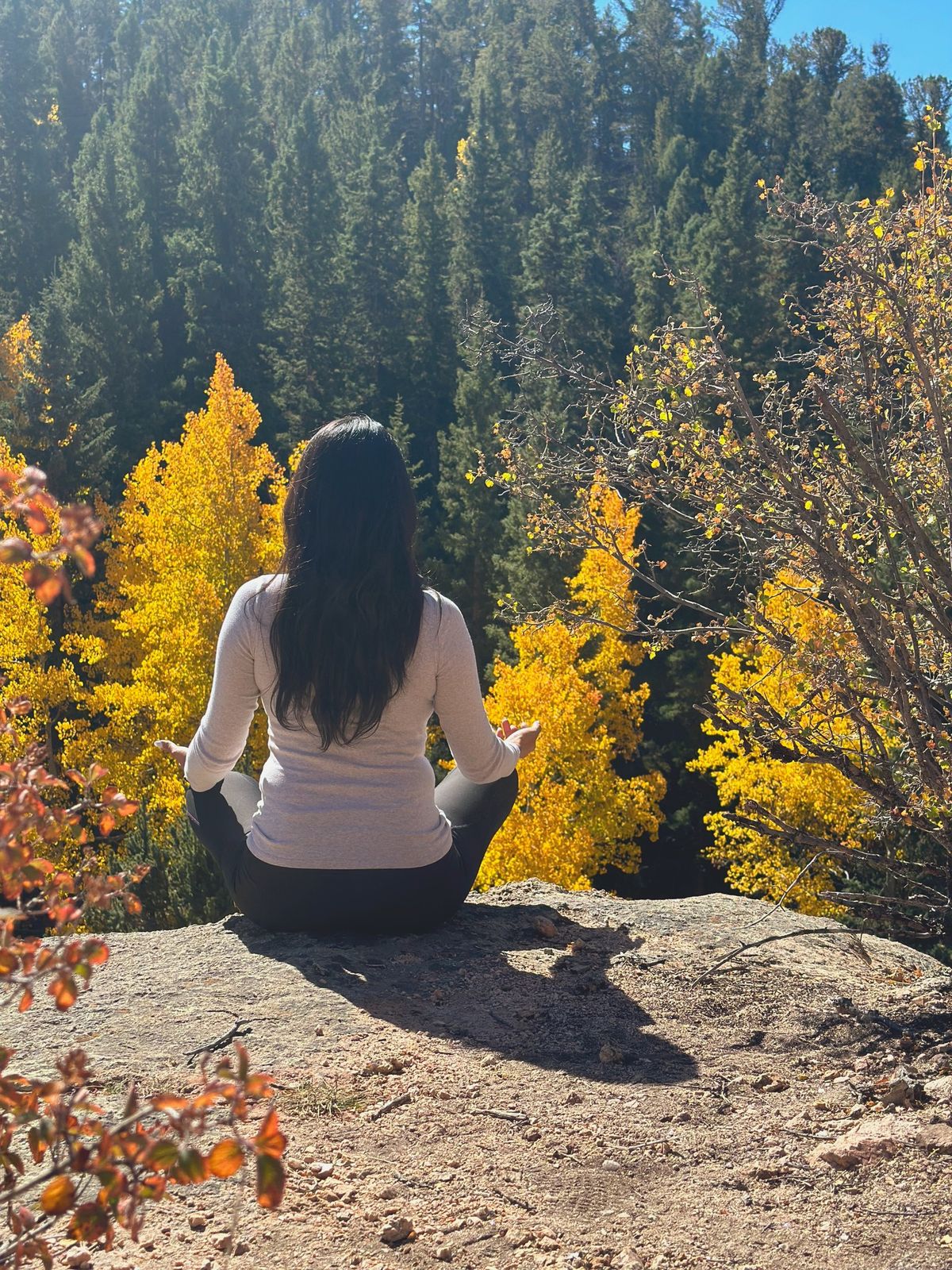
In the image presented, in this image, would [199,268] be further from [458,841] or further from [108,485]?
[458,841]

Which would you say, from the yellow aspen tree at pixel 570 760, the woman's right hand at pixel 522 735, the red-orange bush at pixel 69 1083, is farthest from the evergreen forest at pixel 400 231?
the red-orange bush at pixel 69 1083

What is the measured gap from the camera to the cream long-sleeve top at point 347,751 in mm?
3287

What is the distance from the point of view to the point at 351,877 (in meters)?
3.42

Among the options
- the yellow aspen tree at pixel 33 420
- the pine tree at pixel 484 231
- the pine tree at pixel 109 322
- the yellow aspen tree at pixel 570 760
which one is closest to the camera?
the yellow aspen tree at pixel 570 760

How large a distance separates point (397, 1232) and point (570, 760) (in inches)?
559

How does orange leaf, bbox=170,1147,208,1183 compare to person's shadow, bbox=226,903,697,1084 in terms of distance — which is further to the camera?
person's shadow, bbox=226,903,697,1084

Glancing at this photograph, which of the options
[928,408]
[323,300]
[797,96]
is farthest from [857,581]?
[797,96]

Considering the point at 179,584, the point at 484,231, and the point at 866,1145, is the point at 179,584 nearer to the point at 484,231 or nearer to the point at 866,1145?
the point at 866,1145

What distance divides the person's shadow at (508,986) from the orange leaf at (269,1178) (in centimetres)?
173

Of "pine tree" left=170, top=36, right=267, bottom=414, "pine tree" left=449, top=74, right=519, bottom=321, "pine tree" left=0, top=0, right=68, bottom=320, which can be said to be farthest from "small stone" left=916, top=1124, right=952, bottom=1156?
"pine tree" left=449, top=74, right=519, bottom=321

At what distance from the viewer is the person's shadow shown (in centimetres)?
289

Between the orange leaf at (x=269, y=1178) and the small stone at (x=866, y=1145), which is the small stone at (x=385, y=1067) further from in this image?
the orange leaf at (x=269, y=1178)

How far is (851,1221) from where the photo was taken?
2117 mm

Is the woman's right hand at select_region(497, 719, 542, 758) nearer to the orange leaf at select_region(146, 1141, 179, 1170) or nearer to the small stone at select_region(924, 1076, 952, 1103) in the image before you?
the small stone at select_region(924, 1076, 952, 1103)
